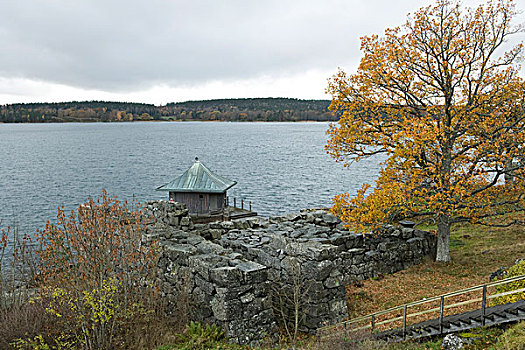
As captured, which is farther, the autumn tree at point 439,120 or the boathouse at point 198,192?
the boathouse at point 198,192

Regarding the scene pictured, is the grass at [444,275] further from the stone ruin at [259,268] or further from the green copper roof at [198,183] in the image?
the green copper roof at [198,183]

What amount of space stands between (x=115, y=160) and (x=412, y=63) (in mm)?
72057

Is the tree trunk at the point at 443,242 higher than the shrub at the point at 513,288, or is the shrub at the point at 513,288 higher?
the shrub at the point at 513,288

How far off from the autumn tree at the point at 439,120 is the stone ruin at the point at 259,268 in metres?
1.57

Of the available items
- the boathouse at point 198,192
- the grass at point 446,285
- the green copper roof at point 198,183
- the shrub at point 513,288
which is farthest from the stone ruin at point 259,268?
Answer: the boathouse at point 198,192


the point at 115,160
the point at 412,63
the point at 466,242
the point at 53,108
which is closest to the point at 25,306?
the point at 412,63

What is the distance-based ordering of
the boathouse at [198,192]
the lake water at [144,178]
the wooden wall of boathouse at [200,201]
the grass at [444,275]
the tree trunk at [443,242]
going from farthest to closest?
1. the lake water at [144,178]
2. the wooden wall of boathouse at [200,201]
3. the boathouse at [198,192]
4. the tree trunk at [443,242]
5. the grass at [444,275]

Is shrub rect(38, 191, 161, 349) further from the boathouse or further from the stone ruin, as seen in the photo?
the boathouse

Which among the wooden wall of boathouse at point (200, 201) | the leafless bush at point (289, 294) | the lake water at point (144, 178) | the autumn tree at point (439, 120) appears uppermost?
the autumn tree at point (439, 120)

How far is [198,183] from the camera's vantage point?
102ft

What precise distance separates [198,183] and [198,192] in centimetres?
71

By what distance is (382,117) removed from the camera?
53.3ft

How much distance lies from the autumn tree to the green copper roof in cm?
1599

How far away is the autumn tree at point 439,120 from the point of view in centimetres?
1418
